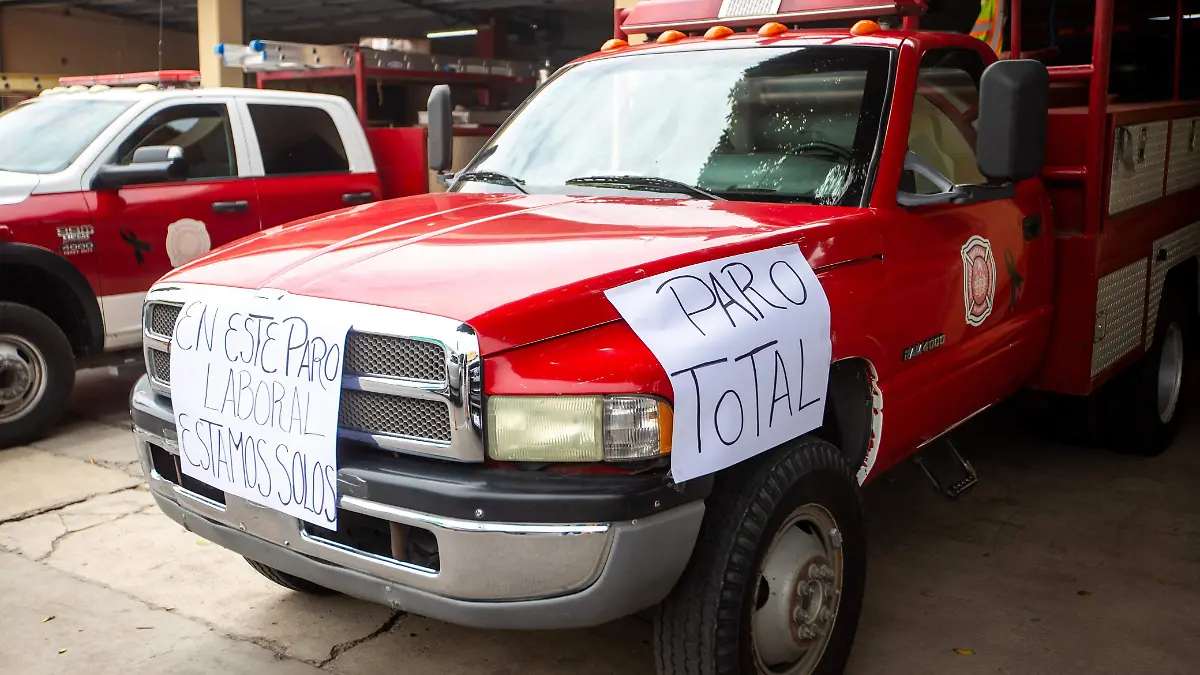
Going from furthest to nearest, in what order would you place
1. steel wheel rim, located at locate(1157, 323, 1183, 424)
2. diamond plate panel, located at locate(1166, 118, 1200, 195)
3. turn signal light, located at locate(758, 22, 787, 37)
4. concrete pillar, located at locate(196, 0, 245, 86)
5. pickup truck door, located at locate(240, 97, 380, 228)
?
concrete pillar, located at locate(196, 0, 245, 86) → pickup truck door, located at locate(240, 97, 380, 228) → steel wheel rim, located at locate(1157, 323, 1183, 424) → diamond plate panel, located at locate(1166, 118, 1200, 195) → turn signal light, located at locate(758, 22, 787, 37)

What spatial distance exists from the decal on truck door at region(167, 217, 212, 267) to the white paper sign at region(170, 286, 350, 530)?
150 inches

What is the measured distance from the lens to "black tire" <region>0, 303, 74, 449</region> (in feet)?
18.7

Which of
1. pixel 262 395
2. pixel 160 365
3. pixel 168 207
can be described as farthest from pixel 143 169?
pixel 262 395

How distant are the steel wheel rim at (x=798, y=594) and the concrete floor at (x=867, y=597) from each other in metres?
0.46

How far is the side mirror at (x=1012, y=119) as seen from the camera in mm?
3270

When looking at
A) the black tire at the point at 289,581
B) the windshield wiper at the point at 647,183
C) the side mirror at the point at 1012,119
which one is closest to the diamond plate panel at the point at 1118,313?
the side mirror at the point at 1012,119

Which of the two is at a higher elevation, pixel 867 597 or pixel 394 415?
pixel 394 415

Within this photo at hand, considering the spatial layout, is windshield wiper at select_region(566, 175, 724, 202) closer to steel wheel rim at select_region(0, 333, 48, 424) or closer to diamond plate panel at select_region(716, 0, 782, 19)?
diamond plate panel at select_region(716, 0, 782, 19)

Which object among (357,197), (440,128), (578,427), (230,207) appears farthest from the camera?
(357,197)

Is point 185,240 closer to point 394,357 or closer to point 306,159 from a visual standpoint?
point 306,159

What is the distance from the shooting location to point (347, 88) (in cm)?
1074

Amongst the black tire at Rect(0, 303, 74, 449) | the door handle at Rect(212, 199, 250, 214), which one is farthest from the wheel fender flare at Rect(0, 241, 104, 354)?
the door handle at Rect(212, 199, 250, 214)

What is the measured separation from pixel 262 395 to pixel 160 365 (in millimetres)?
647

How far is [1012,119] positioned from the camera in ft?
10.8
